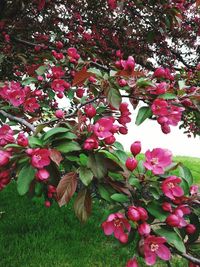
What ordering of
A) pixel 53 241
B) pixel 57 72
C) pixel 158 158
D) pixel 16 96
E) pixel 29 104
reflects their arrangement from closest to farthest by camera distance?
pixel 158 158 → pixel 16 96 → pixel 29 104 → pixel 57 72 → pixel 53 241

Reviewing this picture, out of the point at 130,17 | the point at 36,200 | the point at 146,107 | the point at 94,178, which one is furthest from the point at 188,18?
the point at 94,178

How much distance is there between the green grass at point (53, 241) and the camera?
4.28 m

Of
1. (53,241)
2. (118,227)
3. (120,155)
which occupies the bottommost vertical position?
(53,241)

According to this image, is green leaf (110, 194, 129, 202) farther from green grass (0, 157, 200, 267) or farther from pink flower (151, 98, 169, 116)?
green grass (0, 157, 200, 267)

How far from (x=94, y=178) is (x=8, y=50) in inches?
130

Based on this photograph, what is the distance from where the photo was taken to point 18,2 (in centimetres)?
512

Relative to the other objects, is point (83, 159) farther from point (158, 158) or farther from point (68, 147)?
point (158, 158)

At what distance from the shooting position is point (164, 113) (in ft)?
6.85

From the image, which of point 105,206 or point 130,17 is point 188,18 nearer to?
point 130,17

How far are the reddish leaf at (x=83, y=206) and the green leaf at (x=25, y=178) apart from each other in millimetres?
218

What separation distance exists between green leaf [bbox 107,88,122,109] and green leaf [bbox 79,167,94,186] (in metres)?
0.41

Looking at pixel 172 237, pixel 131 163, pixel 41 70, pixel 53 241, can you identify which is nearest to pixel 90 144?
pixel 131 163

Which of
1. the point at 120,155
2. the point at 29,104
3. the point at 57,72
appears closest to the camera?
the point at 120,155

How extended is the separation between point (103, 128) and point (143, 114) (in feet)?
1.21
